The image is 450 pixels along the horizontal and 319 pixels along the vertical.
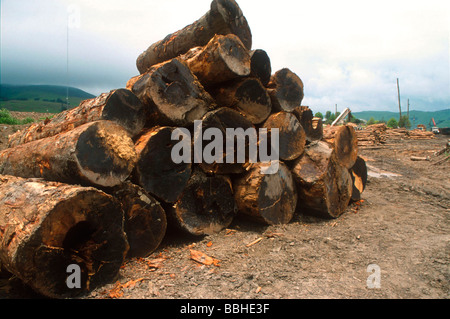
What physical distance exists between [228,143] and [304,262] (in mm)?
1618

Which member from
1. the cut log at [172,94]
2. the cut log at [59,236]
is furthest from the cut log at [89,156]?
the cut log at [172,94]

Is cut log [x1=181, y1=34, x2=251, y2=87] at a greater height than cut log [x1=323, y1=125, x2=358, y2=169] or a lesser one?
greater

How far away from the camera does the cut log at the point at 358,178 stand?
17.1ft

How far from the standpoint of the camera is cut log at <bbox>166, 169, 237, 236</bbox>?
3426 millimetres

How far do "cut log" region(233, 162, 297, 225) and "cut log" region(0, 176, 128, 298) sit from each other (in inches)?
66.2

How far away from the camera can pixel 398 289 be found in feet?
8.31

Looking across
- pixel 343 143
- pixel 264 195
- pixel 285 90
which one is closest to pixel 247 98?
pixel 285 90

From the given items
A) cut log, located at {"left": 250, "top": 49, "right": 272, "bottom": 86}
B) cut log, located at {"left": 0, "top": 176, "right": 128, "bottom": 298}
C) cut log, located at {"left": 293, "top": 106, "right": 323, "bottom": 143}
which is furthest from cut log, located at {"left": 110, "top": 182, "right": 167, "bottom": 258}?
cut log, located at {"left": 293, "top": 106, "right": 323, "bottom": 143}

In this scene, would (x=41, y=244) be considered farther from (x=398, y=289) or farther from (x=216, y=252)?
(x=398, y=289)

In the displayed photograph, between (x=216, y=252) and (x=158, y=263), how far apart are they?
63 centimetres

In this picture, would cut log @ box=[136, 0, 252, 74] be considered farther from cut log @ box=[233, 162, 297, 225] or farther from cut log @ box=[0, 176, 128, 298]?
cut log @ box=[0, 176, 128, 298]

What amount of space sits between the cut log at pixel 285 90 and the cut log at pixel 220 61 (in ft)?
2.12

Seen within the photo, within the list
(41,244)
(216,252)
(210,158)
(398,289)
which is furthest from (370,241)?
(41,244)

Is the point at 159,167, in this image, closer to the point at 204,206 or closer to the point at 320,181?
the point at 204,206
